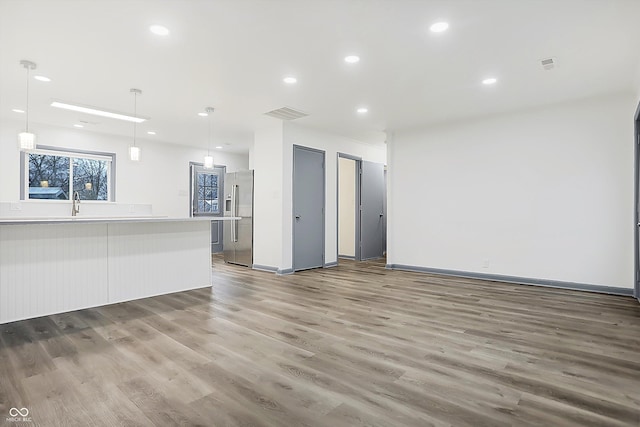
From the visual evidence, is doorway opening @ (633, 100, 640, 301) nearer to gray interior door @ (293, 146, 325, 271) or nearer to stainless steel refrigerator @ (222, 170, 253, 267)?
gray interior door @ (293, 146, 325, 271)

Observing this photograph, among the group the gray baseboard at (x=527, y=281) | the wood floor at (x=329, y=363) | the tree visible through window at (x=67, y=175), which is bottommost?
the wood floor at (x=329, y=363)

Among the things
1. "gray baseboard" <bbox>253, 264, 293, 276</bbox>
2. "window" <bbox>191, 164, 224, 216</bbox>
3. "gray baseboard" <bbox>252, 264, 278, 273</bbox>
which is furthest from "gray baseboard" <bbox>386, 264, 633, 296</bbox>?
"window" <bbox>191, 164, 224, 216</bbox>

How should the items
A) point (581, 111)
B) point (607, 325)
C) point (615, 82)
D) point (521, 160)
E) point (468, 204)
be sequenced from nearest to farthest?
1. point (607, 325)
2. point (615, 82)
3. point (581, 111)
4. point (521, 160)
5. point (468, 204)

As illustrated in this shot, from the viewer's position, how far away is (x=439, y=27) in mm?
2867

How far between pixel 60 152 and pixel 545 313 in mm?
8146

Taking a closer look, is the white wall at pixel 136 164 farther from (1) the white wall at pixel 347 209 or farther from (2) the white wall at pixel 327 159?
(2) the white wall at pixel 327 159

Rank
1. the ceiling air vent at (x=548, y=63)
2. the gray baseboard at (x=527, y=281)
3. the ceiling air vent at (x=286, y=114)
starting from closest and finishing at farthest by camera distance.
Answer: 1. the ceiling air vent at (x=548, y=63)
2. the gray baseboard at (x=527, y=281)
3. the ceiling air vent at (x=286, y=114)

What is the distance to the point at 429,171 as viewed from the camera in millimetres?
6180

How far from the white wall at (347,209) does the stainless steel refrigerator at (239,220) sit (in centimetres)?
248

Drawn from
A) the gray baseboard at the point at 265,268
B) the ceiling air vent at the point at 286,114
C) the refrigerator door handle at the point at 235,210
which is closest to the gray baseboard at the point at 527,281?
the gray baseboard at the point at 265,268

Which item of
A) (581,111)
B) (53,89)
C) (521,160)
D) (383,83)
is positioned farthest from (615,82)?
(53,89)

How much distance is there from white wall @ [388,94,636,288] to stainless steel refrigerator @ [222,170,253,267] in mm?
2771

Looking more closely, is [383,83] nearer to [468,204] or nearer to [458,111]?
[458,111]

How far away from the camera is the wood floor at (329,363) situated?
6.03 ft
